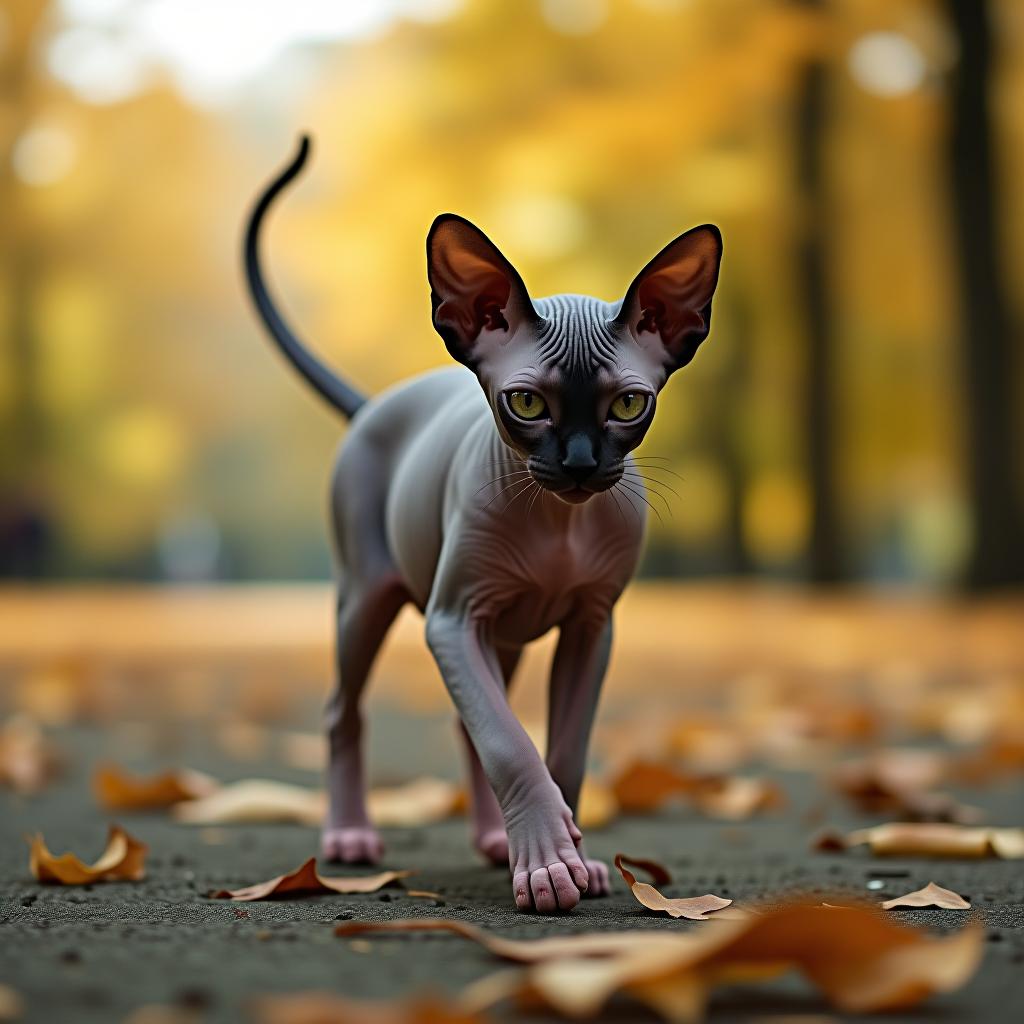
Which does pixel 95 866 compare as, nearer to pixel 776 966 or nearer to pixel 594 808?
pixel 594 808

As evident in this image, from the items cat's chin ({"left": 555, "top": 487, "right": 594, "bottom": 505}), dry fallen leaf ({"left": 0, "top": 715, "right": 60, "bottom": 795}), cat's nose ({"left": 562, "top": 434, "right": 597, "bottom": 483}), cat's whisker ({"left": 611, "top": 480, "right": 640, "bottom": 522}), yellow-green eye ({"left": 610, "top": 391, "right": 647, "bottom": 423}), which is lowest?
dry fallen leaf ({"left": 0, "top": 715, "right": 60, "bottom": 795})

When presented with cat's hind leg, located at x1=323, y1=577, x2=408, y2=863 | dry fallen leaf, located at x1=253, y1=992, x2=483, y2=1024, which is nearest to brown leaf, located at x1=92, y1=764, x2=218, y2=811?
cat's hind leg, located at x1=323, y1=577, x2=408, y2=863

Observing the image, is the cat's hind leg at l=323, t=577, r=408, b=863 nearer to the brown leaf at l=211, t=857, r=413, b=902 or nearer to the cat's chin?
the brown leaf at l=211, t=857, r=413, b=902

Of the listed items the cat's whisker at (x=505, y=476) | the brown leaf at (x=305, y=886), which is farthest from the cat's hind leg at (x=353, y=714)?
the cat's whisker at (x=505, y=476)

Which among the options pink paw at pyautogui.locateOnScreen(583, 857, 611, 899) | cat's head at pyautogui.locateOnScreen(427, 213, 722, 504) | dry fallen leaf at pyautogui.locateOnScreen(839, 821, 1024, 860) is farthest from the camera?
dry fallen leaf at pyautogui.locateOnScreen(839, 821, 1024, 860)

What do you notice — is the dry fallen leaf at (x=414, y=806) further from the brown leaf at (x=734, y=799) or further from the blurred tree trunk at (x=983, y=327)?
the blurred tree trunk at (x=983, y=327)

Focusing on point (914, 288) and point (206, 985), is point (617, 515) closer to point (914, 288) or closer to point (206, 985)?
point (206, 985)

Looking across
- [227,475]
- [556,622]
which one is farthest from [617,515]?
[227,475]

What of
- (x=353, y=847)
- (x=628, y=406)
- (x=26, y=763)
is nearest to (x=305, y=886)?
(x=353, y=847)
